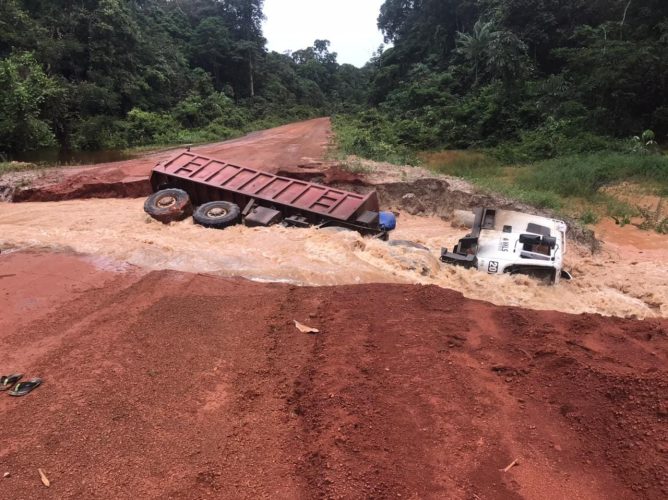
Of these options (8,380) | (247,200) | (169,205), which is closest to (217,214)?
(247,200)

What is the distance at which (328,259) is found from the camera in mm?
9648

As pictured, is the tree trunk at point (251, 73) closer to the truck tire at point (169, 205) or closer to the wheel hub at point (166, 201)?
the truck tire at point (169, 205)

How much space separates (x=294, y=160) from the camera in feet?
65.8

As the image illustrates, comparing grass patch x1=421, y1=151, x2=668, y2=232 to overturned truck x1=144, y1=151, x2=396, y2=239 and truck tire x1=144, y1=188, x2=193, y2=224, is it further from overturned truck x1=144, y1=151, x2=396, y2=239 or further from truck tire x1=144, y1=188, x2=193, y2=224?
truck tire x1=144, y1=188, x2=193, y2=224

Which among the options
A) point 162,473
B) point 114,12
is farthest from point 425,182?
point 114,12

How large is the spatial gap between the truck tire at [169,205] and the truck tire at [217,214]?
0.40 m

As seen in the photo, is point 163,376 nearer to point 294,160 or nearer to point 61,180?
point 61,180

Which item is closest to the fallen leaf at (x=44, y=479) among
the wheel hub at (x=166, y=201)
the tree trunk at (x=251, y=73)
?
the wheel hub at (x=166, y=201)

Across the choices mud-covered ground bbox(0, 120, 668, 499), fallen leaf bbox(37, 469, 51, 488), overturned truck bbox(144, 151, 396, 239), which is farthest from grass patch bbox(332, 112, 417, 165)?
fallen leaf bbox(37, 469, 51, 488)

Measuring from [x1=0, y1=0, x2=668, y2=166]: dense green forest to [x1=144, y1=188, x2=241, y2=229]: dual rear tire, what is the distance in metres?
10.0

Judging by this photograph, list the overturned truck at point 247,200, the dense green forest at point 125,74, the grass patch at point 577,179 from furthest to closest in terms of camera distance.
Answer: the dense green forest at point 125,74 < the grass patch at point 577,179 < the overturned truck at point 247,200

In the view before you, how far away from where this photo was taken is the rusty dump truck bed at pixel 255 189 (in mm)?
11875

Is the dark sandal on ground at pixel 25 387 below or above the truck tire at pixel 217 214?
below

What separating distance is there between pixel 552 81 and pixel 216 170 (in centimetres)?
2217
